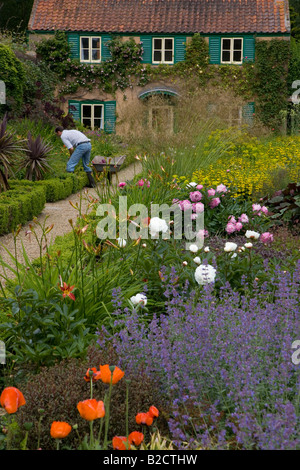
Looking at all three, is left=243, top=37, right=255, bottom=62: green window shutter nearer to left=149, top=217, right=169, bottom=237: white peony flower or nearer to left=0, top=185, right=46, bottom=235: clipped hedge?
left=0, top=185, right=46, bottom=235: clipped hedge

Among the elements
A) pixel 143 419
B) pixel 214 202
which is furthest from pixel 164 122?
pixel 143 419

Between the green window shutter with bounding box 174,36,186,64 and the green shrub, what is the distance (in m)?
19.4

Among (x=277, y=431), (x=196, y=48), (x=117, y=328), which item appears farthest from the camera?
(x=196, y=48)

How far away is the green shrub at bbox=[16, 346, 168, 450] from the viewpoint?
→ 100 inches

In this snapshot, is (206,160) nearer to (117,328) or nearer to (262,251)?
(262,251)

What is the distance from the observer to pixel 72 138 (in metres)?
11.5

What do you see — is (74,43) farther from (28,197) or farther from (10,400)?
(10,400)

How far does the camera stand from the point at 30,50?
812 inches

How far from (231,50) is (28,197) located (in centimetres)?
1479

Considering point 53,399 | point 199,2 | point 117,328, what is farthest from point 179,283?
point 199,2

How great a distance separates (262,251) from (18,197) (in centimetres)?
427
